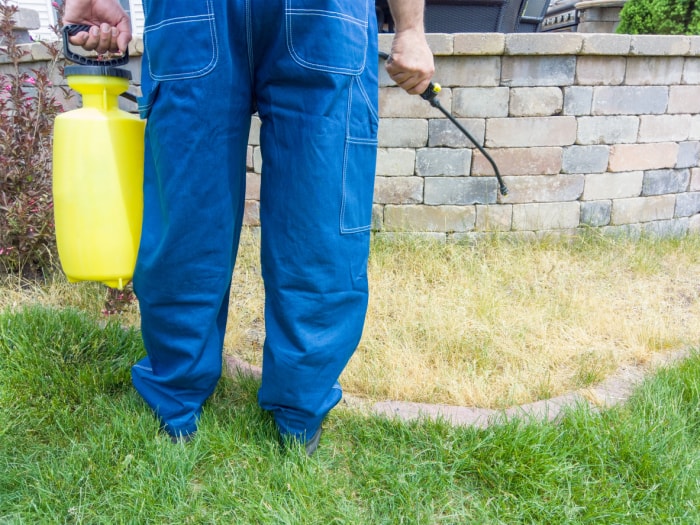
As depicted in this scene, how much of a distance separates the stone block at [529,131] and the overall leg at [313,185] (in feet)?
7.46

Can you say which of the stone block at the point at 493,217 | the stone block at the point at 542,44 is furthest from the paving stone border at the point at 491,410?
the stone block at the point at 542,44

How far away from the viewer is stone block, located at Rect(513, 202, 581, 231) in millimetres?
3791

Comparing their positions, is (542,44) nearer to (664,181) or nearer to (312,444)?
(664,181)

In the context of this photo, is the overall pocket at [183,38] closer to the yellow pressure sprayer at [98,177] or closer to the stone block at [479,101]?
the yellow pressure sprayer at [98,177]

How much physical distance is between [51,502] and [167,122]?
1033 millimetres

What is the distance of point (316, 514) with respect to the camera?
1.47 meters

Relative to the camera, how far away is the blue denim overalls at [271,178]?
137 centimetres

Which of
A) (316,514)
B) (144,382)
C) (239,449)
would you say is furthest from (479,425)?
(144,382)

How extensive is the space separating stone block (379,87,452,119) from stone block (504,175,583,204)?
0.66 metres

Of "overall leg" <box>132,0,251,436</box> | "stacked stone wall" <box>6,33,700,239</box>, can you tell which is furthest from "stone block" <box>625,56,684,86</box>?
"overall leg" <box>132,0,251,436</box>

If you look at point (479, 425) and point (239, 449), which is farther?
point (479, 425)

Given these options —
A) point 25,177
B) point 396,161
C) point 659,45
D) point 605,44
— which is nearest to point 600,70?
point 605,44

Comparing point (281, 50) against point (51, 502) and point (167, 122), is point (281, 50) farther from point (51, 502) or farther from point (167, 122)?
point (51, 502)

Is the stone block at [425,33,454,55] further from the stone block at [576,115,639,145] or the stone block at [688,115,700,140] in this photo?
the stone block at [688,115,700,140]
